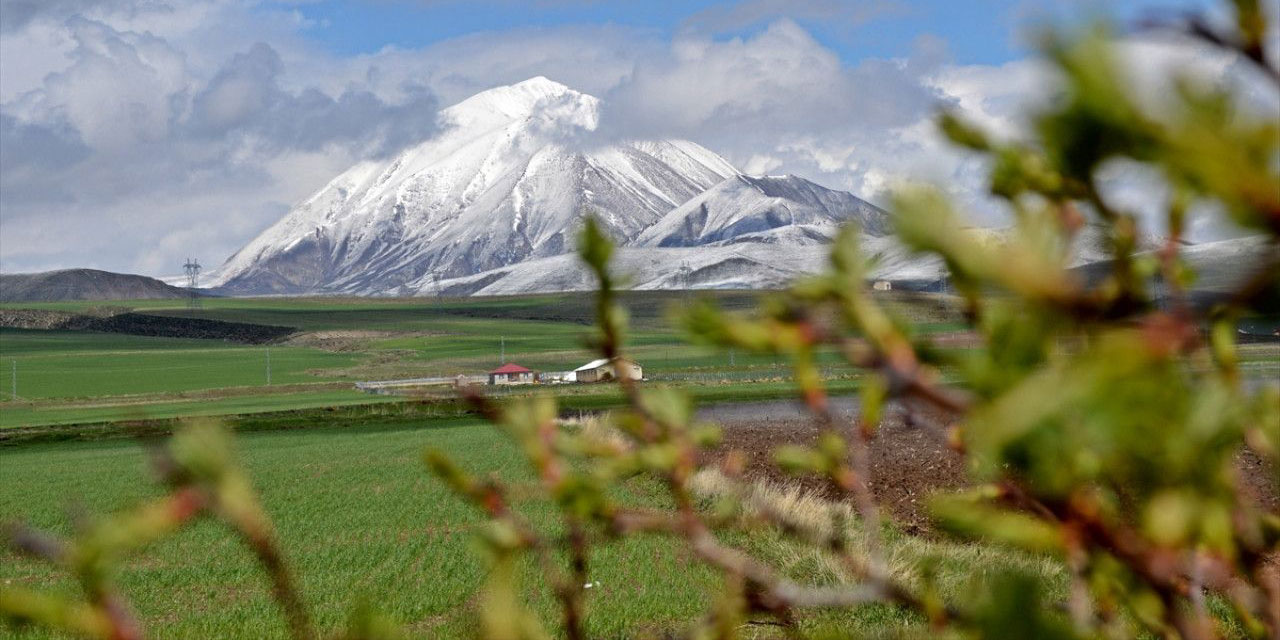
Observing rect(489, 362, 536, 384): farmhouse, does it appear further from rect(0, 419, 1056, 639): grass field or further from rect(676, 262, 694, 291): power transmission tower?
rect(676, 262, 694, 291): power transmission tower

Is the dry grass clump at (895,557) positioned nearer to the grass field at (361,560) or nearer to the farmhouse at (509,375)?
the grass field at (361,560)

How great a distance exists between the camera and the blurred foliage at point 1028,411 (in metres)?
0.39

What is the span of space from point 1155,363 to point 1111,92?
10 centimetres

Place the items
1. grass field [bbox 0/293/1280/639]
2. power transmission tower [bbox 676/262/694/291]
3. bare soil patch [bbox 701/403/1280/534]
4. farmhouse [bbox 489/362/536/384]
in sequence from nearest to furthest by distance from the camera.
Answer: grass field [bbox 0/293/1280/639] < bare soil patch [bbox 701/403/1280/534] < farmhouse [bbox 489/362/536/384] < power transmission tower [bbox 676/262/694/291]

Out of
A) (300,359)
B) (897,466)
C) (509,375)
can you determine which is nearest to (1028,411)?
(897,466)

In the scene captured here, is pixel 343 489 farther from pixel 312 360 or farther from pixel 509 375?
pixel 312 360

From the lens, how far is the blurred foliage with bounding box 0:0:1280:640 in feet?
1.28

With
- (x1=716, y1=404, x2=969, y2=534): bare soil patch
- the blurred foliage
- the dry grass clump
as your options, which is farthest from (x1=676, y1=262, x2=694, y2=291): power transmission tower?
the blurred foliage

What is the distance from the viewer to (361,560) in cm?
1565

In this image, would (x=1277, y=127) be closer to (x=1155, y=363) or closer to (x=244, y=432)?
(x=1155, y=363)

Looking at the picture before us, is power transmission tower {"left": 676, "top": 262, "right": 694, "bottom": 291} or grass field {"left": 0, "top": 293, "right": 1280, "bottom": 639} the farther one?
power transmission tower {"left": 676, "top": 262, "right": 694, "bottom": 291}

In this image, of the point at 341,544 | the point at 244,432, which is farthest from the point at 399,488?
the point at 244,432

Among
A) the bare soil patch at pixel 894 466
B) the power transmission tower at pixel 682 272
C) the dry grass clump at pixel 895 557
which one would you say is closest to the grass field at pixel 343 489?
the dry grass clump at pixel 895 557

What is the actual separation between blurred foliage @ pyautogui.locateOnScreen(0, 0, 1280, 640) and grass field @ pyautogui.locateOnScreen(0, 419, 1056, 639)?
6.9 inches
